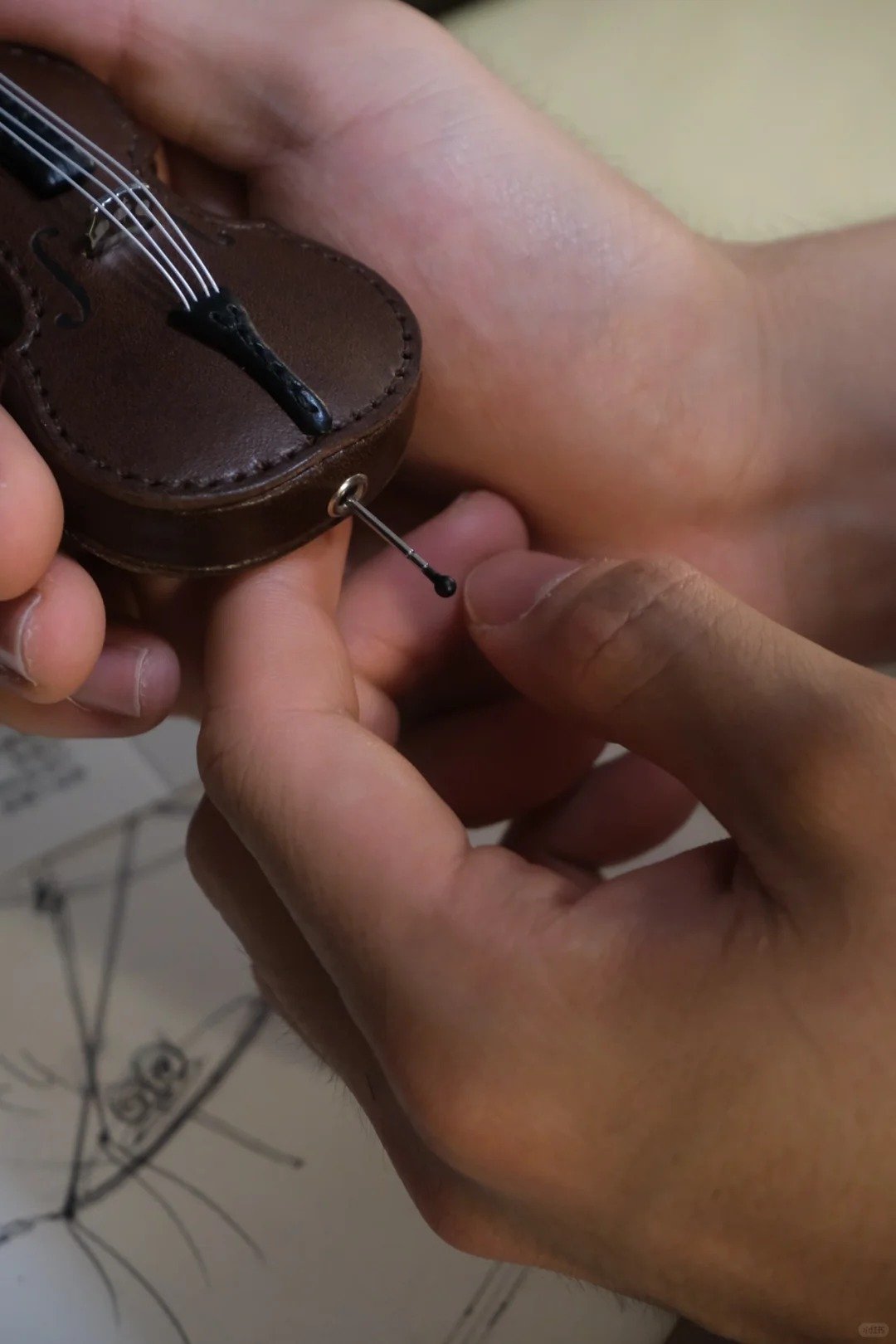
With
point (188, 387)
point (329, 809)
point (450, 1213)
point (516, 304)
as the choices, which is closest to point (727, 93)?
point (516, 304)

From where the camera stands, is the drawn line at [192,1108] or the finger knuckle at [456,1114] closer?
the finger knuckle at [456,1114]

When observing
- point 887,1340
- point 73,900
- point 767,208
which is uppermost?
point 767,208

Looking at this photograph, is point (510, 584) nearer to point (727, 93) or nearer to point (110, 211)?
point (110, 211)

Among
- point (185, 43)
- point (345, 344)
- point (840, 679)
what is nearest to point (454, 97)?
point (185, 43)

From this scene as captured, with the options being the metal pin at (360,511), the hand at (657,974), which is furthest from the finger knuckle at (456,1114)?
the metal pin at (360,511)

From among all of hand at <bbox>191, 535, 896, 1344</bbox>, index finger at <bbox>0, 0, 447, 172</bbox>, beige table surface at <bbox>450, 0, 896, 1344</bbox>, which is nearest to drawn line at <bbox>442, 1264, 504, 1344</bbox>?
hand at <bbox>191, 535, 896, 1344</bbox>

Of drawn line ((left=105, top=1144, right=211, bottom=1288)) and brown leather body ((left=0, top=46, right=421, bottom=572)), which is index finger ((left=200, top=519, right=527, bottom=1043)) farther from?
drawn line ((left=105, top=1144, right=211, bottom=1288))

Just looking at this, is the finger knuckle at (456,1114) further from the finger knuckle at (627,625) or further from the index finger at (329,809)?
the finger knuckle at (627,625)

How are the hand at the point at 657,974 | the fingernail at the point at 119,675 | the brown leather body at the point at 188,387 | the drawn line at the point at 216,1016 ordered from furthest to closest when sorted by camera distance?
the drawn line at the point at 216,1016 < the fingernail at the point at 119,675 < the brown leather body at the point at 188,387 < the hand at the point at 657,974

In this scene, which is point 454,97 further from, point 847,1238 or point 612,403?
point 847,1238
